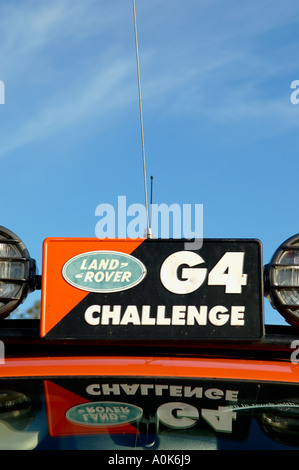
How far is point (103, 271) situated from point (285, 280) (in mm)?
753

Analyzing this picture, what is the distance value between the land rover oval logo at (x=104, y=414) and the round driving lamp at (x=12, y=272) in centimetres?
56

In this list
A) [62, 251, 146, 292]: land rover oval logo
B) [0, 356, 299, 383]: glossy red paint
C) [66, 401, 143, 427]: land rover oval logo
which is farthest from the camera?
[62, 251, 146, 292]: land rover oval logo

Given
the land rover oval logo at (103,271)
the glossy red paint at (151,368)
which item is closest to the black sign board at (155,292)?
the land rover oval logo at (103,271)

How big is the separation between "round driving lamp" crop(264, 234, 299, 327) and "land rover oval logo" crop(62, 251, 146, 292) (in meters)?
0.54

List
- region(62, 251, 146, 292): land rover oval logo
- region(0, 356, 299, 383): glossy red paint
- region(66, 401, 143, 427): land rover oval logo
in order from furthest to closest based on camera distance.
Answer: region(62, 251, 146, 292): land rover oval logo → region(0, 356, 299, 383): glossy red paint → region(66, 401, 143, 427): land rover oval logo

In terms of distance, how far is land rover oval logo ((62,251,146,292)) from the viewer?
2652 mm

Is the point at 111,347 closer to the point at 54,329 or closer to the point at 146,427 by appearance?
the point at 54,329

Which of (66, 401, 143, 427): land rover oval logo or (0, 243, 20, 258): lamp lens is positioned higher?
(0, 243, 20, 258): lamp lens

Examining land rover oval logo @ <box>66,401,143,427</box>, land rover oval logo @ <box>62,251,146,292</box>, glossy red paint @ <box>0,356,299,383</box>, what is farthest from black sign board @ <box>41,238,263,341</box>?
land rover oval logo @ <box>66,401,143,427</box>

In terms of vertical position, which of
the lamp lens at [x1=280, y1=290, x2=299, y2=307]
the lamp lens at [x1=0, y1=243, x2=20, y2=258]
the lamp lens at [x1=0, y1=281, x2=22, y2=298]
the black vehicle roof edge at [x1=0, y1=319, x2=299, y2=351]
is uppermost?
the lamp lens at [x1=0, y1=243, x2=20, y2=258]

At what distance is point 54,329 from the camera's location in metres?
2.65

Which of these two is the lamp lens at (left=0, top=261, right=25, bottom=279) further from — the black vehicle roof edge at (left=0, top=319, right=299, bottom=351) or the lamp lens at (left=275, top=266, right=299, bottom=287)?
the lamp lens at (left=275, top=266, right=299, bottom=287)

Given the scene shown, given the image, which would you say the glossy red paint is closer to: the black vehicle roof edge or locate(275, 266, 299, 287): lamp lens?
the black vehicle roof edge

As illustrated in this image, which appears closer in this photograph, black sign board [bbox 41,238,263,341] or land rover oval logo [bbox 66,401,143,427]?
land rover oval logo [bbox 66,401,143,427]
